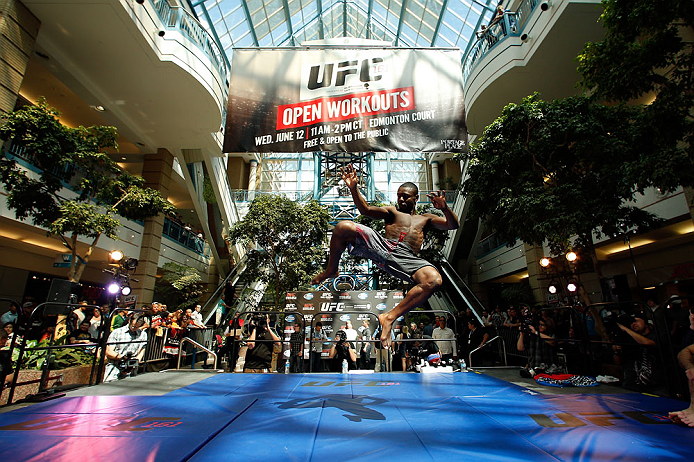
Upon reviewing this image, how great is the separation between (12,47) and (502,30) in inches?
464

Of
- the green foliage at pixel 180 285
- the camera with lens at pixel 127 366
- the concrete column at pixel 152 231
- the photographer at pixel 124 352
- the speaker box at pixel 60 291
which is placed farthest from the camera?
the green foliage at pixel 180 285

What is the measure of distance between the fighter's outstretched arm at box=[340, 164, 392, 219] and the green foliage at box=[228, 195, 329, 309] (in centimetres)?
890

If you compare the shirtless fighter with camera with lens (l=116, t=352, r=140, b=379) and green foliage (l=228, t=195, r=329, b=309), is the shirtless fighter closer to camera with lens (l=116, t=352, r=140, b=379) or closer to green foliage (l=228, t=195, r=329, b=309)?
camera with lens (l=116, t=352, r=140, b=379)

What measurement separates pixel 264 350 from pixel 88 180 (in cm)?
516

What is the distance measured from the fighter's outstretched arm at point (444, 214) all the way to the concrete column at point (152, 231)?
11954mm

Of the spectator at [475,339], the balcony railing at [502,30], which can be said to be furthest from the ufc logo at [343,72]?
the balcony railing at [502,30]

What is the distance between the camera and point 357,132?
200 inches

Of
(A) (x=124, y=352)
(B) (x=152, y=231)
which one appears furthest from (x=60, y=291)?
(B) (x=152, y=231)

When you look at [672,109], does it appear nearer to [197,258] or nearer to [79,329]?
[79,329]

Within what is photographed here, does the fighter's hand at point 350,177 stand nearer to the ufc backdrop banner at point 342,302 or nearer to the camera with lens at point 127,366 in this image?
the camera with lens at point 127,366

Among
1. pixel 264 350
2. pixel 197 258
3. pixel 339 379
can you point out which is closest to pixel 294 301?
pixel 264 350

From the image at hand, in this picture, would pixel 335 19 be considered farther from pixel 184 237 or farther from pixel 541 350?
pixel 541 350

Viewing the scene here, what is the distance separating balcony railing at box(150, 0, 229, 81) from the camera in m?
9.19

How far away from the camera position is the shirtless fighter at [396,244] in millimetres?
2725
